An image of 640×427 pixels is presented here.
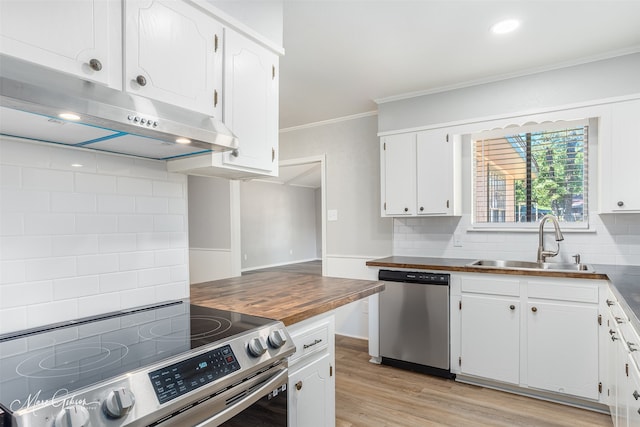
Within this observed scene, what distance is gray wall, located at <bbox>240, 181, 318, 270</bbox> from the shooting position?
8711 mm

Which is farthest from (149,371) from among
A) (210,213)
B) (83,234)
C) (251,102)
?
(210,213)

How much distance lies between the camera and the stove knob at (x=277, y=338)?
130cm

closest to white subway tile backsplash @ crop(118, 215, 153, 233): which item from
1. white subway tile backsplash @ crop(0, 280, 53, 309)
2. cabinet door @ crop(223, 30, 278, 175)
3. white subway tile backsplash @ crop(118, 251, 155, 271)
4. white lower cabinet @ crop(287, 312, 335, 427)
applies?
white subway tile backsplash @ crop(118, 251, 155, 271)

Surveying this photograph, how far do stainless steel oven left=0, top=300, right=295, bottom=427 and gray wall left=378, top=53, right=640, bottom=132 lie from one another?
2704 millimetres

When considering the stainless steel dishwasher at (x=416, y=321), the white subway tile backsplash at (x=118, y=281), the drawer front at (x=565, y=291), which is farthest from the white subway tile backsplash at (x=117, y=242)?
the drawer front at (x=565, y=291)

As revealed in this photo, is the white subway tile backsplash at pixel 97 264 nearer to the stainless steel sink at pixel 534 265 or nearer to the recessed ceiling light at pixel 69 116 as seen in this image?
the recessed ceiling light at pixel 69 116

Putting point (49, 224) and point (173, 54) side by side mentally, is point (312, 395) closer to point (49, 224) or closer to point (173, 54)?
point (49, 224)

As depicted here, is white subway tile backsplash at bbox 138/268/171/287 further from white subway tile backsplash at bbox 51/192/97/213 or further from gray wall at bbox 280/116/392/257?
gray wall at bbox 280/116/392/257

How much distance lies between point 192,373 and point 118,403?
22cm

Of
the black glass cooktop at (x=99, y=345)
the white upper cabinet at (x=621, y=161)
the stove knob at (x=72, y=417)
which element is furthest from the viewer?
the white upper cabinet at (x=621, y=161)

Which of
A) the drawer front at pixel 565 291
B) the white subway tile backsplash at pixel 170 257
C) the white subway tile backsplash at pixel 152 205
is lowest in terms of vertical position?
the drawer front at pixel 565 291

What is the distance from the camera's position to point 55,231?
144cm

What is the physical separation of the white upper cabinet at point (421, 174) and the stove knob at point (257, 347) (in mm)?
2436

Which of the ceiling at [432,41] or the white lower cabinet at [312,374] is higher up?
the ceiling at [432,41]
